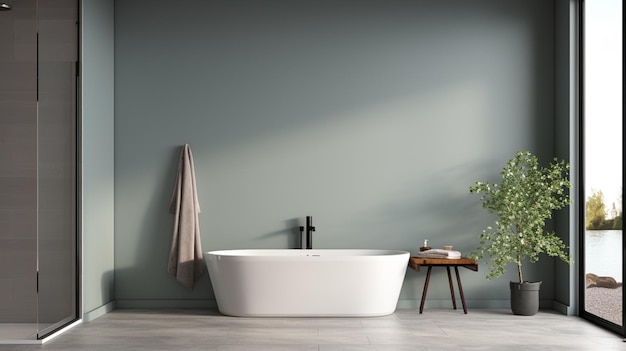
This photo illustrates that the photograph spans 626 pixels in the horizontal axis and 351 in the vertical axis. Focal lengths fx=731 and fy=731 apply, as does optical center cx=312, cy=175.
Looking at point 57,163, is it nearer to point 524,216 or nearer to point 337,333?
point 337,333

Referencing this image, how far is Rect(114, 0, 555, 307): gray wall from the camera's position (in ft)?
22.4

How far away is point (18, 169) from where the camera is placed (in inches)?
215

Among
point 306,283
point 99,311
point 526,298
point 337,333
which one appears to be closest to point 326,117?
point 306,283

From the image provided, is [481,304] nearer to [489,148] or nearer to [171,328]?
[489,148]

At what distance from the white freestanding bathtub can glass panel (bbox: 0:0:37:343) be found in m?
1.50

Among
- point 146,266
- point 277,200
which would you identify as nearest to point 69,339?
point 146,266

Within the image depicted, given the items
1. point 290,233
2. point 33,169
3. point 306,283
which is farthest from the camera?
point 290,233

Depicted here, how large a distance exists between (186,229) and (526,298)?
3.08 m

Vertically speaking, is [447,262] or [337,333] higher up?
[447,262]

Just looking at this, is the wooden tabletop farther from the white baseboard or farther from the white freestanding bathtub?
the white baseboard

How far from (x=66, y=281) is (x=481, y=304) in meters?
3.67

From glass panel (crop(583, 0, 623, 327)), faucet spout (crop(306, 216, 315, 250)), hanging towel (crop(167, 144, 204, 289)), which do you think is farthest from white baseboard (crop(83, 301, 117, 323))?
glass panel (crop(583, 0, 623, 327))

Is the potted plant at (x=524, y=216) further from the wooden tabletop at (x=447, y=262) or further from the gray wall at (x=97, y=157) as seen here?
the gray wall at (x=97, y=157)

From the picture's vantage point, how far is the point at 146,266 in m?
6.82
